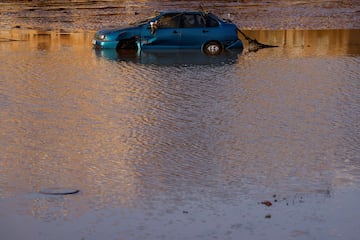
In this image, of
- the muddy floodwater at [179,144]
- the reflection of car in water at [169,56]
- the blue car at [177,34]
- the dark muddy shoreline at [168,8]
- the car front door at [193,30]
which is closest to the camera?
the muddy floodwater at [179,144]

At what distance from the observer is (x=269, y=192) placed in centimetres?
866

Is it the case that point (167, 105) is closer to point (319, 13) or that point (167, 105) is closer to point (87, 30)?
point (87, 30)

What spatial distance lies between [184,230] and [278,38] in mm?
19732

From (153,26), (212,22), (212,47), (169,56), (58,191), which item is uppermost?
(212,22)

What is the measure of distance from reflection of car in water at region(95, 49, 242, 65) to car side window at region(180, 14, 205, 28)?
2.42 ft

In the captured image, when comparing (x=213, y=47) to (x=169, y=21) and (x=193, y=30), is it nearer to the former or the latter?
(x=193, y=30)

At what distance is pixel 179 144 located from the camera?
1103 centimetres

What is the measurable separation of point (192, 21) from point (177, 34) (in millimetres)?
579

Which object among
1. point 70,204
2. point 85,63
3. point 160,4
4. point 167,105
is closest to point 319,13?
point 160,4

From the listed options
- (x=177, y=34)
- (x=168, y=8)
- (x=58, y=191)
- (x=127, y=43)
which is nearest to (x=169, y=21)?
(x=177, y=34)

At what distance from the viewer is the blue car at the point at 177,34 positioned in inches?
878

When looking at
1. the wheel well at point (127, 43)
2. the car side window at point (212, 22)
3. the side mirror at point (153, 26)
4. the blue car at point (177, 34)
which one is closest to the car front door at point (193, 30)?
the blue car at point (177, 34)

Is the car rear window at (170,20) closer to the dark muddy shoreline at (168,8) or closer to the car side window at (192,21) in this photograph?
the car side window at (192,21)

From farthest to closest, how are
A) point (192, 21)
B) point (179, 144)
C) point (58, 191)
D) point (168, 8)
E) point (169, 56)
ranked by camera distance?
1. point (168, 8)
2. point (192, 21)
3. point (169, 56)
4. point (179, 144)
5. point (58, 191)
